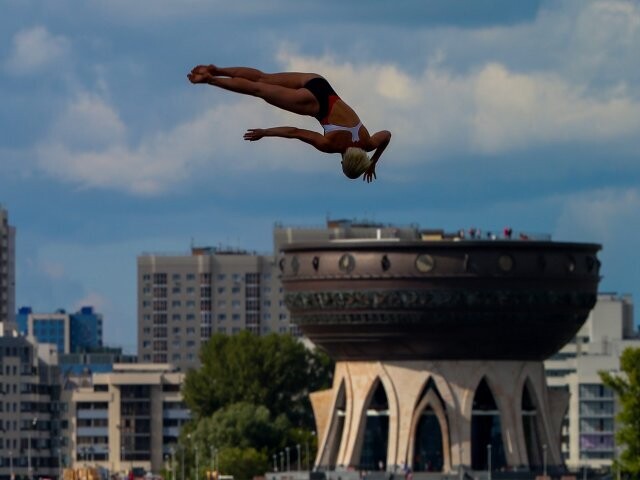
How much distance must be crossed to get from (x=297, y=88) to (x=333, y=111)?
888 mm

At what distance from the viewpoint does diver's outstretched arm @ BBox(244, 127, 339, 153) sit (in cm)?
5225

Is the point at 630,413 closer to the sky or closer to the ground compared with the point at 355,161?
closer to the ground

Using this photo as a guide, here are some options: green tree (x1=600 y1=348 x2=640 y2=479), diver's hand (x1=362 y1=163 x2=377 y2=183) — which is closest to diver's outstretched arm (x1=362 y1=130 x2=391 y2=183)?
diver's hand (x1=362 y1=163 x2=377 y2=183)

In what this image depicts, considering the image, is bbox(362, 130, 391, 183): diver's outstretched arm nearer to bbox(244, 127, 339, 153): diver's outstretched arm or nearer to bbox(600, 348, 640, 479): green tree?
bbox(244, 127, 339, 153): diver's outstretched arm

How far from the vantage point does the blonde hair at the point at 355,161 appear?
173 ft

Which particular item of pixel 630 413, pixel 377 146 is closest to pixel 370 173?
pixel 377 146

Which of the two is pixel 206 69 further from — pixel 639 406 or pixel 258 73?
pixel 639 406

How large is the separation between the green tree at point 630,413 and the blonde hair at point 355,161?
11193cm

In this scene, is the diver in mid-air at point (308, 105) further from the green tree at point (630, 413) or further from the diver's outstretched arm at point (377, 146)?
the green tree at point (630, 413)

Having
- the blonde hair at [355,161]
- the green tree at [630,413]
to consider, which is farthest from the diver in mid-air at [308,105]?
the green tree at [630,413]

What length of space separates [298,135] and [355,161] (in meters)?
1.15

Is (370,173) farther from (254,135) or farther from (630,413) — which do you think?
(630,413)

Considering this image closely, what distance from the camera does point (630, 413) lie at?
17125cm

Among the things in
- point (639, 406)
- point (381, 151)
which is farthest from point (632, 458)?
point (381, 151)
